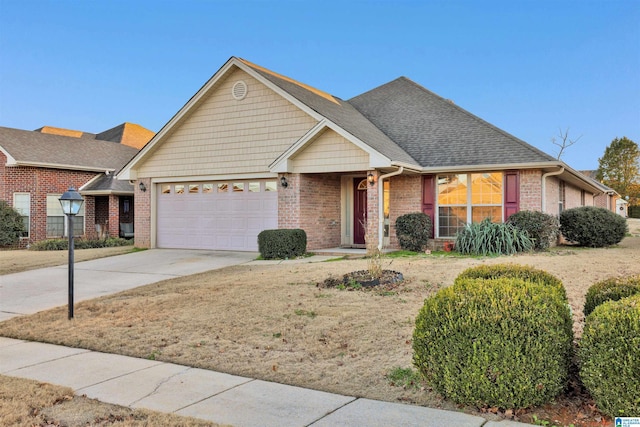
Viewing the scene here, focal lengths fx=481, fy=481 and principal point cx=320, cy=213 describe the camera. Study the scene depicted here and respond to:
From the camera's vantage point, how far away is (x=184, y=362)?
516 cm

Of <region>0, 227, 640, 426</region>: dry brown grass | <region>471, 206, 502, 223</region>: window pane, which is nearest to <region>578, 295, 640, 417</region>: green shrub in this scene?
<region>0, 227, 640, 426</region>: dry brown grass

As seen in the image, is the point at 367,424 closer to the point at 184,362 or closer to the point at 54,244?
the point at 184,362

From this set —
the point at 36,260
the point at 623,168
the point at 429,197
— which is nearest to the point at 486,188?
the point at 429,197

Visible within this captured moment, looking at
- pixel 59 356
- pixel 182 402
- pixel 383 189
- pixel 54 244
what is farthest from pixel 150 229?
pixel 182 402

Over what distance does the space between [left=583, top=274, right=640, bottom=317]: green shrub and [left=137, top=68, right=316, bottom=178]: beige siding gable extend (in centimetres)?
1144

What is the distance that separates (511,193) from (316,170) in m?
5.82

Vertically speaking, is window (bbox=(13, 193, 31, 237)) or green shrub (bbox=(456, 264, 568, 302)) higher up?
window (bbox=(13, 193, 31, 237))

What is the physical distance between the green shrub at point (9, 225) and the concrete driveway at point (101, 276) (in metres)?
7.53

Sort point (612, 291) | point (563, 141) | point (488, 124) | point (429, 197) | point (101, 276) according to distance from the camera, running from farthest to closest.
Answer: point (563, 141), point (488, 124), point (429, 197), point (101, 276), point (612, 291)

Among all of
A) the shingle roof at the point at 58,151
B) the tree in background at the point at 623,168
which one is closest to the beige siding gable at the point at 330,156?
the shingle roof at the point at 58,151

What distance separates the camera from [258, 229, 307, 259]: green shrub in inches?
535

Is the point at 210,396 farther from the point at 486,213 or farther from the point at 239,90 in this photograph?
the point at 239,90

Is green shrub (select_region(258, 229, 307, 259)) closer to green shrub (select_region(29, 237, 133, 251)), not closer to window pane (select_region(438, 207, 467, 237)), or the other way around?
window pane (select_region(438, 207, 467, 237))

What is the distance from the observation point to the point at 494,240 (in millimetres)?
13250
